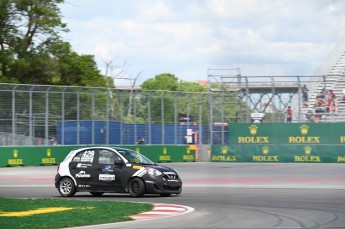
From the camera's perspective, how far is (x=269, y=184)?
29250 millimetres

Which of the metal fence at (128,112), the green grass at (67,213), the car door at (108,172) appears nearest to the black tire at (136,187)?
the car door at (108,172)

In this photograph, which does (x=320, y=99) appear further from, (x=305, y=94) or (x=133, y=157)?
(x=133, y=157)

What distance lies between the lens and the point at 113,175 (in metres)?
22.7

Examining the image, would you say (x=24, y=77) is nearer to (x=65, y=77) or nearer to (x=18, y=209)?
(x=65, y=77)

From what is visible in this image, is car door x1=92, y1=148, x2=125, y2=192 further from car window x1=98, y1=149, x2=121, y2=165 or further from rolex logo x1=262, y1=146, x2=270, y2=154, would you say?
rolex logo x1=262, y1=146, x2=270, y2=154

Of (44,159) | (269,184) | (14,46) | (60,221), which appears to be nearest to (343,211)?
(60,221)

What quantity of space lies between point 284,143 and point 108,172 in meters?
26.0

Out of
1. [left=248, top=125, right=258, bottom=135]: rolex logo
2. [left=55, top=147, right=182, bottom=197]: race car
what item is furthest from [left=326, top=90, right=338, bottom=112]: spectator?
[left=55, top=147, right=182, bottom=197]: race car

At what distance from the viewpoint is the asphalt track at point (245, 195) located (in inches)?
592

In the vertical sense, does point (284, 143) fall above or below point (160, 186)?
above

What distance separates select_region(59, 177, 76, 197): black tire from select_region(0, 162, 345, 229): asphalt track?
0.20 meters

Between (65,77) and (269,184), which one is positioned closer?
(269,184)

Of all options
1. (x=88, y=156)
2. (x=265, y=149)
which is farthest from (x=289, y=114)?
(x=88, y=156)

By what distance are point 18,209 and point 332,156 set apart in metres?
30.2
